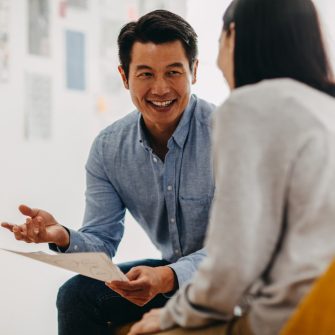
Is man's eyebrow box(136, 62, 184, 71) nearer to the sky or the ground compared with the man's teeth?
nearer to the sky

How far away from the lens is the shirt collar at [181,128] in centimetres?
158

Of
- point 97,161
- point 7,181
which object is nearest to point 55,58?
point 7,181

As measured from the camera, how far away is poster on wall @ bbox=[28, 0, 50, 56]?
2.07 m

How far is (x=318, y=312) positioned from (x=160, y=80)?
39.0 inches

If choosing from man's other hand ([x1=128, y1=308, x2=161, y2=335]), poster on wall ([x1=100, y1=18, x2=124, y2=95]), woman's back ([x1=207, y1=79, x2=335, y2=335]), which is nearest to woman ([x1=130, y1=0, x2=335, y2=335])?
woman's back ([x1=207, y1=79, x2=335, y2=335])

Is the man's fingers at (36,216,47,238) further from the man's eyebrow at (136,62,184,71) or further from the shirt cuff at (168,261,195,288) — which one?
the man's eyebrow at (136,62,184,71)

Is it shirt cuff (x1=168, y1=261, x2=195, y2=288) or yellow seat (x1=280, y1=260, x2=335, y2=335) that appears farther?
shirt cuff (x1=168, y1=261, x2=195, y2=288)

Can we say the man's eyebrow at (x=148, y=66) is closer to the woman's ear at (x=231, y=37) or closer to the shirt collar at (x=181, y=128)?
the shirt collar at (x=181, y=128)

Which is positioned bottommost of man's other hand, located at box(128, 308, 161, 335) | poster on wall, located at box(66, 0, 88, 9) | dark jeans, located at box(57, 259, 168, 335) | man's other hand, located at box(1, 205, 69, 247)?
dark jeans, located at box(57, 259, 168, 335)

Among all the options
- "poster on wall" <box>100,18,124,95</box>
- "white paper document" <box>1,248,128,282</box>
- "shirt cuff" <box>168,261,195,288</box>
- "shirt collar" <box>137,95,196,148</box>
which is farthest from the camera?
"poster on wall" <box>100,18,124,95</box>

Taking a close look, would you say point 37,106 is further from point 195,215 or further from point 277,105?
point 277,105

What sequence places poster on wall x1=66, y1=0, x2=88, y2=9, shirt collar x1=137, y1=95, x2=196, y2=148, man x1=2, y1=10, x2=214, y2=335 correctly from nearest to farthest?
man x1=2, y1=10, x2=214, y2=335 < shirt collar x1=137, y1=95, x2=196, y2=148 < poster on wall x1=66, y1=0, x2=88, y2=9

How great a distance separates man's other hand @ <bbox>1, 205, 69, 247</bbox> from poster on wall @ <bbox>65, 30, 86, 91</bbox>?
0.88 m

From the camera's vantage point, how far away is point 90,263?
1.13m
